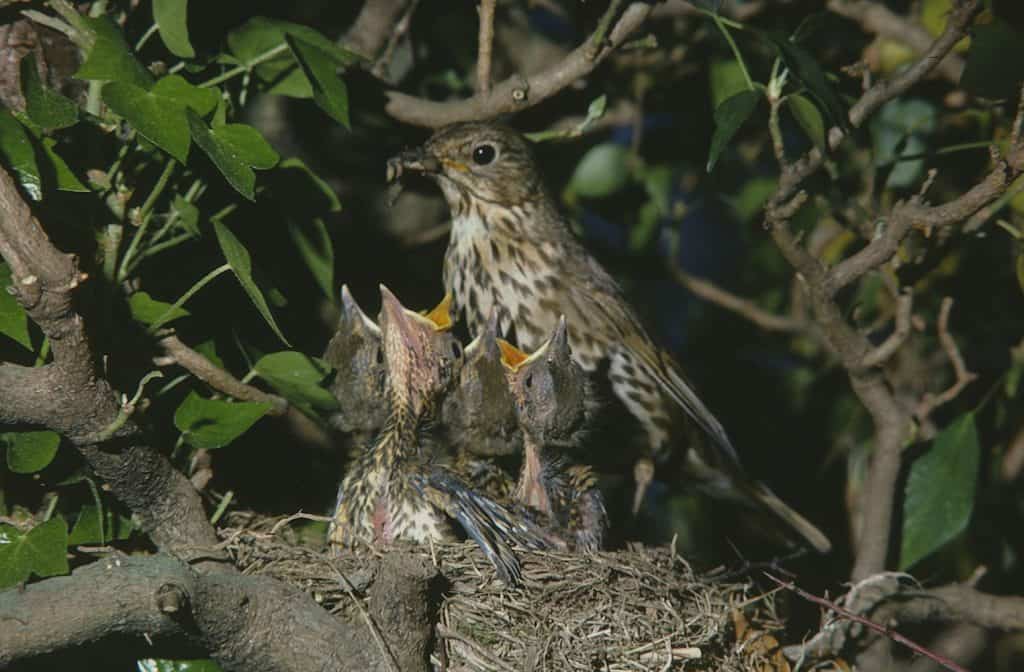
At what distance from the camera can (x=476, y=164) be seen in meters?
3.54

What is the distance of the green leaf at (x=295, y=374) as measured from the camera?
8.82 feet

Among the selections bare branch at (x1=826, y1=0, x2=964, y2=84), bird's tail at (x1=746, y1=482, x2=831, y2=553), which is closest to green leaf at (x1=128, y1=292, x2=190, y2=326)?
bird's tail at (x1=746, y1=482, x2=831, y2=553)

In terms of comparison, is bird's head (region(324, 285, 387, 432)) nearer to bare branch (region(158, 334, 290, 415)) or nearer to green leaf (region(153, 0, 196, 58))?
bare branch (region(158, 334, 290, 415))

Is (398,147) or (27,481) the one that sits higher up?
(398,147)

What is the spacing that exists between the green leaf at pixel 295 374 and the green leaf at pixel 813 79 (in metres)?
1.16

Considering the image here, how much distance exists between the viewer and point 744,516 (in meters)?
4.08

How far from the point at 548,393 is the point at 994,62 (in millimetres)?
1212

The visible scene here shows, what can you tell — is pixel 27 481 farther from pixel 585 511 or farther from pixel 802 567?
pixel 802 567

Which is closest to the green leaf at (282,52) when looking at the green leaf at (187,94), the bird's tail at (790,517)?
the green leaf at (187,94)

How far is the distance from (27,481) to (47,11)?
0.92 metres

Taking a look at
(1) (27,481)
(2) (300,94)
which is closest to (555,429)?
(2) (300,94)

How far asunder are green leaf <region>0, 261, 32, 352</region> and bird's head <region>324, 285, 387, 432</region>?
35.3 inches

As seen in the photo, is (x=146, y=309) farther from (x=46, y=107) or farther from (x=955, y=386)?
(x=955, y=386)

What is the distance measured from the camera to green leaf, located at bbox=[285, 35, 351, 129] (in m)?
2.58
